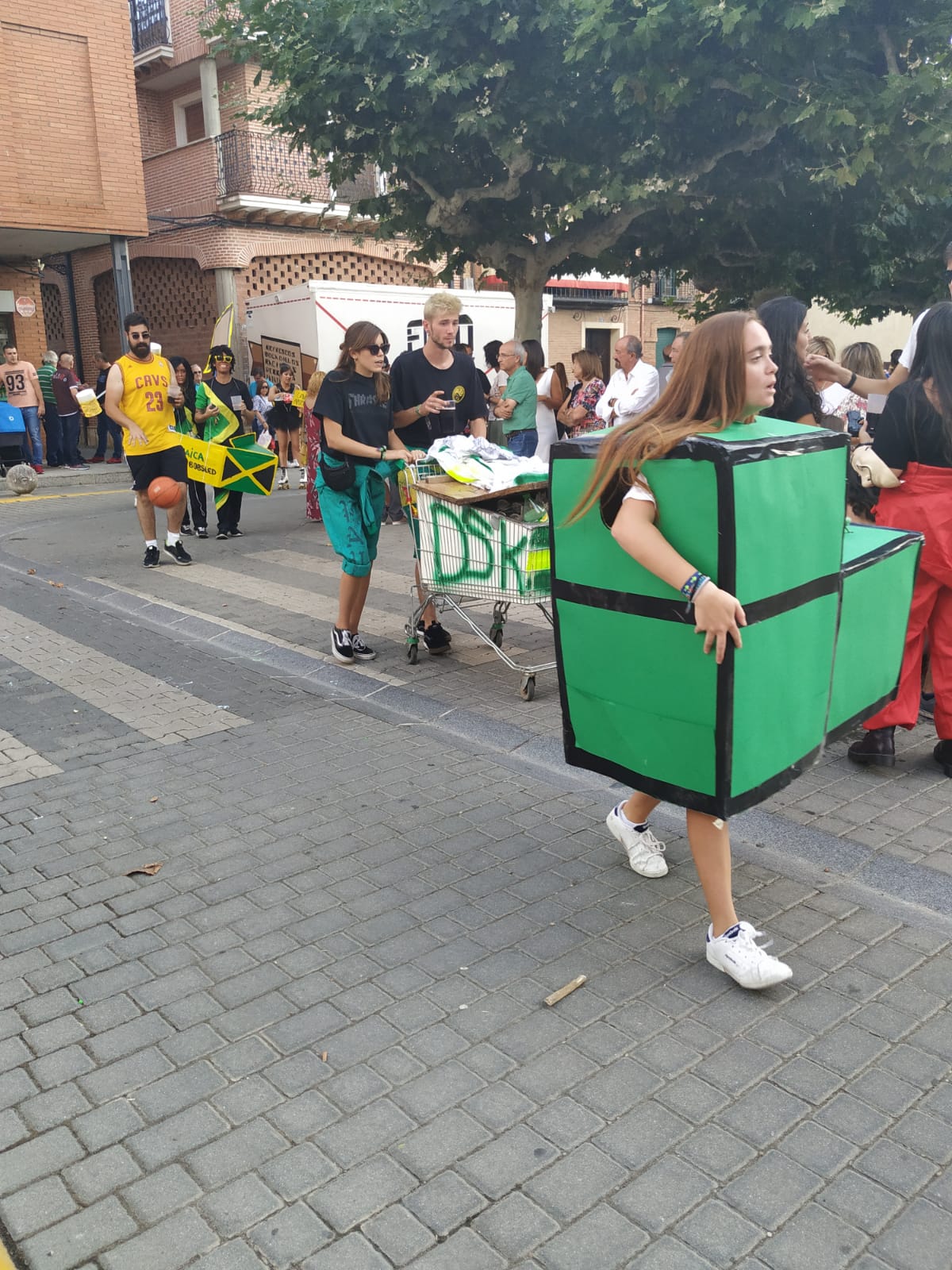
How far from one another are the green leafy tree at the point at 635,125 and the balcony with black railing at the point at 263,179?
1006 centimetres

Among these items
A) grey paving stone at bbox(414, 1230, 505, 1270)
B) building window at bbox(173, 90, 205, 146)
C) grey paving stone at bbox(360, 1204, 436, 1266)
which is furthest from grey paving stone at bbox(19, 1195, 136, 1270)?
building window at bbox(173, 90, 205, 146)

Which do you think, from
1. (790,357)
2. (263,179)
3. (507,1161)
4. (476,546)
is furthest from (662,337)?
(507,1161)

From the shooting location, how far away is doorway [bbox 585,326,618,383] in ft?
109

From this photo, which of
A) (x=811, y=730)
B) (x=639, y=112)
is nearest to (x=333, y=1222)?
(x=811, y=730)

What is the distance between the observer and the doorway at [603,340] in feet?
109

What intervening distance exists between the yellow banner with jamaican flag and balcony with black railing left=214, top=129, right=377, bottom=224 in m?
14.0

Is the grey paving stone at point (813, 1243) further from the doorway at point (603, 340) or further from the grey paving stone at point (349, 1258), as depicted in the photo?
the doorway at point (603, 340)

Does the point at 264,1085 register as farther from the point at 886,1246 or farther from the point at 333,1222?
the point at 886,1246

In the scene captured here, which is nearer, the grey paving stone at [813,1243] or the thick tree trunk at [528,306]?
the grey paving stone at [813,1243]

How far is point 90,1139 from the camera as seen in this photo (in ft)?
7.91

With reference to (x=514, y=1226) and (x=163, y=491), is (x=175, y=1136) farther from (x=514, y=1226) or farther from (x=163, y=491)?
(x=163, y=491)

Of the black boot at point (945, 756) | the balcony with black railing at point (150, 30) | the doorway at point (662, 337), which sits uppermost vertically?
the balcony with black railing at point (150, 30)

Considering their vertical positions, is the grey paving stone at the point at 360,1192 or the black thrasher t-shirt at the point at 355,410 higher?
the black thrasher t-shirt at the point at 355,410

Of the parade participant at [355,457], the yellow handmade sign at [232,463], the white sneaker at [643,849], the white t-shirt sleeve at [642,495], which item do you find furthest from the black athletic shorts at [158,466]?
the white t-shirt sleeve at [642,495]
